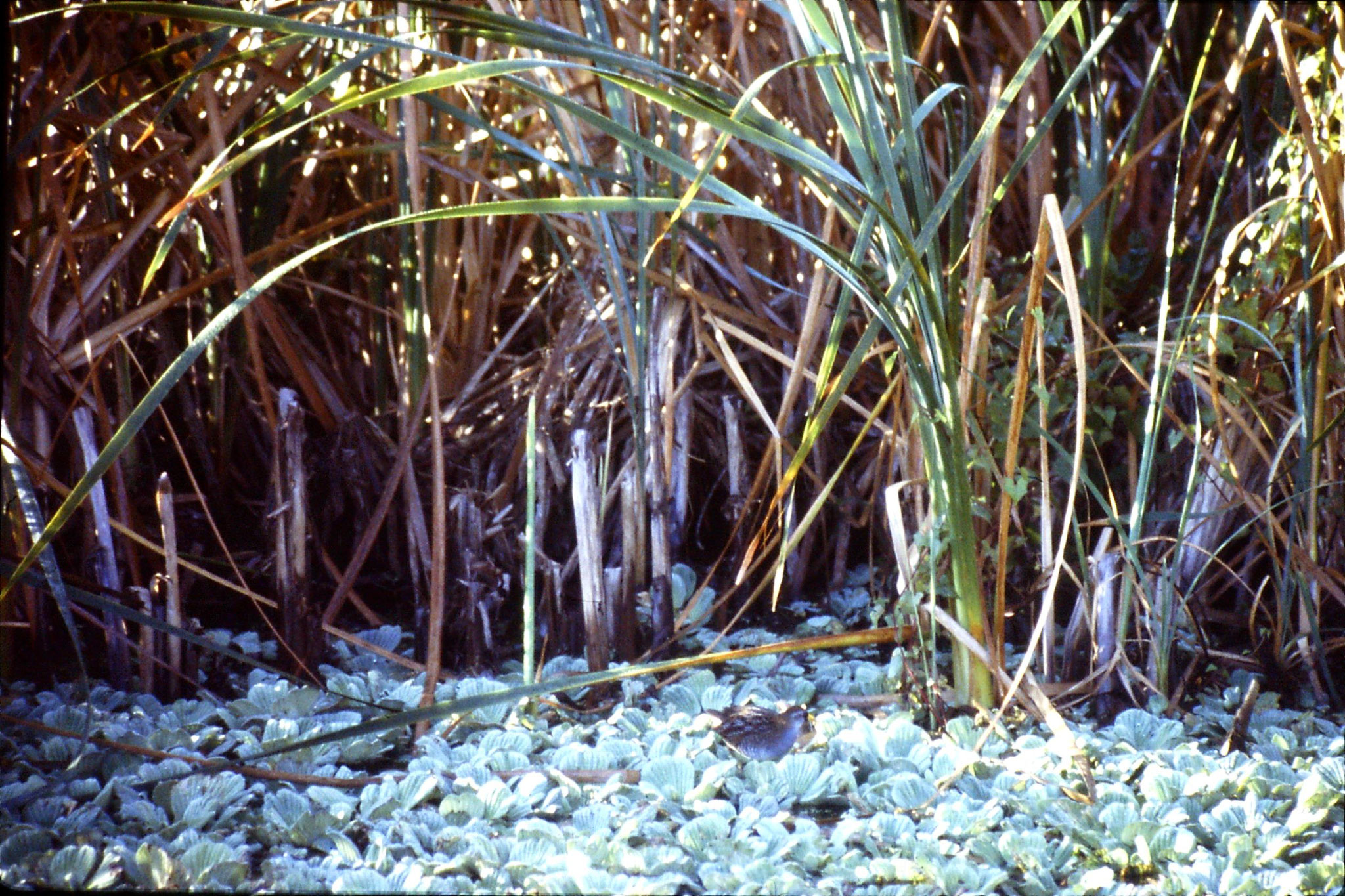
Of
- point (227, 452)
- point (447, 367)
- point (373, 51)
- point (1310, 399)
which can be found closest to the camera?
point (373, 51)

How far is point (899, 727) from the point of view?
1.03 m

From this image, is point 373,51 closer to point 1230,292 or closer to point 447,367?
point 447,367

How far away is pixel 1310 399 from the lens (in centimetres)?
109

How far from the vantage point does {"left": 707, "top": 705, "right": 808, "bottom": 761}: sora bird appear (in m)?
1.04

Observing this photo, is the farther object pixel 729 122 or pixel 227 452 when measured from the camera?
pixel 227 452

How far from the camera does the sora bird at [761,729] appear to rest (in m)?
1.04

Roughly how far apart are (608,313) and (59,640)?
77cm

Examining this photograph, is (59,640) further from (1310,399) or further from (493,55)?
(1310,399)

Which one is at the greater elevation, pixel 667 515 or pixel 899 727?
pixel 667 515

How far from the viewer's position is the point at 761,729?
1061mm

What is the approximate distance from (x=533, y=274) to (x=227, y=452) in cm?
53

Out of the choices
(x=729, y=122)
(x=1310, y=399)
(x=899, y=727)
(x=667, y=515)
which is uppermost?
(x=729, y=122)

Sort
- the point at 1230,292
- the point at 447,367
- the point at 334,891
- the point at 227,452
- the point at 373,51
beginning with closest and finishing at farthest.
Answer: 1. the point at 334,891
2. the point at 373,51
3. the point at 1230,292
4. the point at 227,452
5. the point at 447,367

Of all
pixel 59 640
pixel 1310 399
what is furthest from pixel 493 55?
pixel 1310 399
